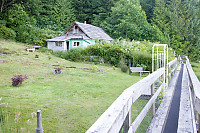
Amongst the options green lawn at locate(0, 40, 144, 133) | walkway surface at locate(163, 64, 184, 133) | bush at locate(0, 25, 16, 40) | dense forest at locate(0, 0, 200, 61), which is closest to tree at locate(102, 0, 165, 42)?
dense forest at locate(0, 0, 200, 61)

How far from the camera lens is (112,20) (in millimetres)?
37375

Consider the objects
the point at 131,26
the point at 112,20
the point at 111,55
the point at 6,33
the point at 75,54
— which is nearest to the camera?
the point at 111,55

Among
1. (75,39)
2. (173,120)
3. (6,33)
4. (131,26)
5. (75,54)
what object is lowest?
(173,120)

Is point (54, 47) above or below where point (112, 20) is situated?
below

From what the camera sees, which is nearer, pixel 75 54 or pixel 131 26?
pixel 75 54

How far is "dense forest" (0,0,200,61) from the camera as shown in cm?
3097

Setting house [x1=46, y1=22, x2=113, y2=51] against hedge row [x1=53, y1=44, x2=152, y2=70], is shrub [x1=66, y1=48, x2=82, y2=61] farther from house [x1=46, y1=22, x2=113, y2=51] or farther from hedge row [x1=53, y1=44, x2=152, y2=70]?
house [x1=46, y1=22, x2=113, y2=51]

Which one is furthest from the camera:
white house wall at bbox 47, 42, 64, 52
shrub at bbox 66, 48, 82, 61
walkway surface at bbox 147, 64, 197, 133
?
white house wall at bbox 47, 42, 64, 52

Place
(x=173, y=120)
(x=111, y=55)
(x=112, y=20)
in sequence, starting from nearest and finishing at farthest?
(x=173, y=120), (x=111, y=55), (x=112, y=20)

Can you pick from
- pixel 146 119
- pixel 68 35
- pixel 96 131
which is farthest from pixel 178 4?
pixel 96 131

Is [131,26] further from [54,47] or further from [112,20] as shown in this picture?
[54,47]

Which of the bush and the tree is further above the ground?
the tree

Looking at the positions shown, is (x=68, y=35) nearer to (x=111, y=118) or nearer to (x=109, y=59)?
(x=109, y=59)

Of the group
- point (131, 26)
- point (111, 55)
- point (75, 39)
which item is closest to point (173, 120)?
point (111, 55)
